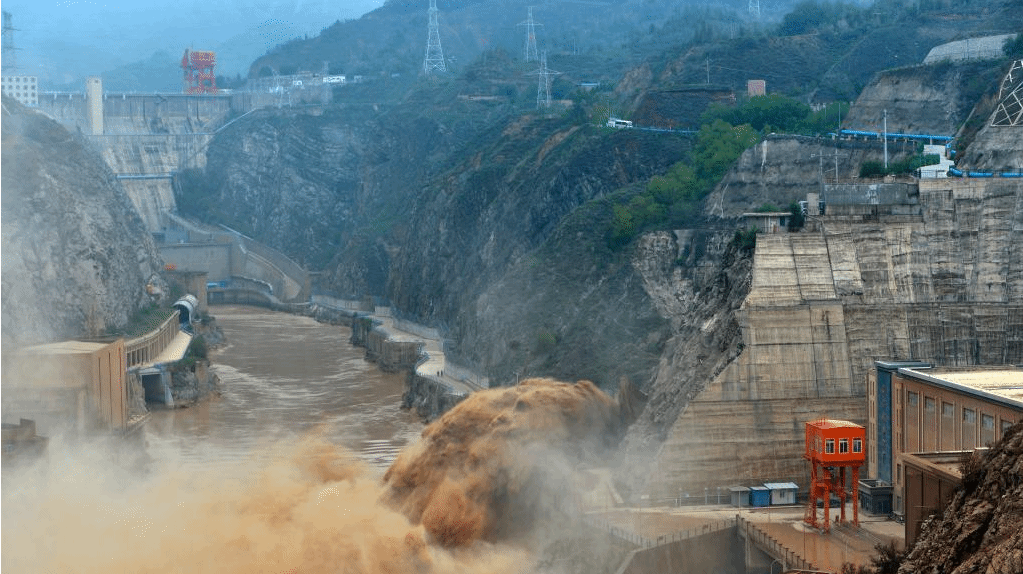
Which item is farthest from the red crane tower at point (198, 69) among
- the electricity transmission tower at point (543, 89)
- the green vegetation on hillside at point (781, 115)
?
the green vegetation on hillside at point (781, 115)

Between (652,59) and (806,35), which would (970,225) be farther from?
(652,59)

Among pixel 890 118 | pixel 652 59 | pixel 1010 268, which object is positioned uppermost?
pixel 652 59

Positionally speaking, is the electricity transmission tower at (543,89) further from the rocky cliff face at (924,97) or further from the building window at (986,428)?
the building window at (986,428)

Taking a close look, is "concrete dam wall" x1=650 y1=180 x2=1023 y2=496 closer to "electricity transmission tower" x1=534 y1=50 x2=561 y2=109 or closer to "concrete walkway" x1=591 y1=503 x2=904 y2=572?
"concrete walkway" x1=591 y1=503 x2=904 y2=572

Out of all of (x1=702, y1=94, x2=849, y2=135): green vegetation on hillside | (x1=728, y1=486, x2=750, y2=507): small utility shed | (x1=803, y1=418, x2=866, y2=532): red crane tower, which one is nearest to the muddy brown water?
(x1=728, y1=486, x2=750, y2=507): small utility shed

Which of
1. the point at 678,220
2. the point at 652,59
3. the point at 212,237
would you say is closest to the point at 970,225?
the point at 678,220

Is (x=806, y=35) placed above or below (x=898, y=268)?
above

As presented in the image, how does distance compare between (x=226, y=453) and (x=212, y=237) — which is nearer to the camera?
(x=226, y=453)

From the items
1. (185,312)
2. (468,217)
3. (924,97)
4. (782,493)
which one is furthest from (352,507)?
(185,312)
